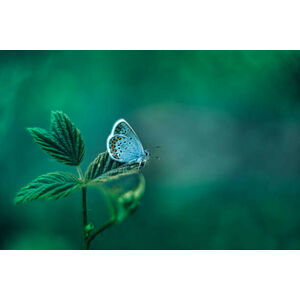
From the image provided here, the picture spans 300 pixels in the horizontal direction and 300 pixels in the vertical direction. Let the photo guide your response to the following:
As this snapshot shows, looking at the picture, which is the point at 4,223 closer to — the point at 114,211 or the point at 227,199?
the point at 114,211

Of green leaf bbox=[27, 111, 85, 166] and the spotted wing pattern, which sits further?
the spotted wing pattern

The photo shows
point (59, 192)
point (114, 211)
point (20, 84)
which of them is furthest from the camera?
point (20, 84)

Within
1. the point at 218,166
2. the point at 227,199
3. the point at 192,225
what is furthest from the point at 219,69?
the point at 192,225

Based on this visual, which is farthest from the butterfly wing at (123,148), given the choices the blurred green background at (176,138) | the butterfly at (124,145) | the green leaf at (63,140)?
the blurred green background at (176,138)

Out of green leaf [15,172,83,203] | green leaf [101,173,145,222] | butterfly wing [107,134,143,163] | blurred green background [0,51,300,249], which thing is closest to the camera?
green leaf [101,173,145,222]

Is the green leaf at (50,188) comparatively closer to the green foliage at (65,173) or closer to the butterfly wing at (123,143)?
the green foliage at (65,173)

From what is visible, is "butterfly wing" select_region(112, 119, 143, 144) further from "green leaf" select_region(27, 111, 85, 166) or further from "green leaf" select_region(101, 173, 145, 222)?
"green leaf" select_region(101, 173, 145, 222)

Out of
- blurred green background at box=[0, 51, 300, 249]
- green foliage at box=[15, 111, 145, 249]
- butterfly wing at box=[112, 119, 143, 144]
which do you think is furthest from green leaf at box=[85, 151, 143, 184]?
blurred green background at box=[0, 51, 300, 249]
